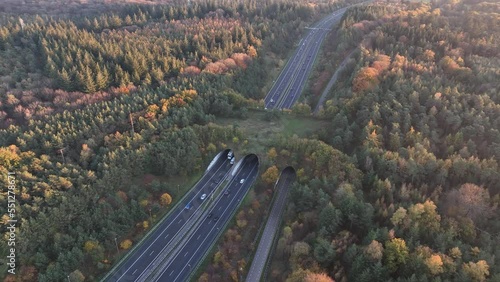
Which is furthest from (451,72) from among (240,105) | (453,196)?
(240,105)

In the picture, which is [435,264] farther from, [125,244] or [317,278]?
[125,244]

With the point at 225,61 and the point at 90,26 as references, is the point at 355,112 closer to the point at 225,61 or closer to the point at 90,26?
the point at 225,61

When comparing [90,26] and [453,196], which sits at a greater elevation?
[90,26]

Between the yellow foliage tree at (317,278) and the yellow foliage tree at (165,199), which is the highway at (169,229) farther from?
the yellow foliage tree at (317,278)

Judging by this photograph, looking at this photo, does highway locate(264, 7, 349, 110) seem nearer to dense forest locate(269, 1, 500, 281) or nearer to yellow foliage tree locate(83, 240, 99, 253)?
dense forest locate(269, 1, 500, 281)

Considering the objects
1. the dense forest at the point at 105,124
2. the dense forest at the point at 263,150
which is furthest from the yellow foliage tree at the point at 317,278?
the dense forest at the point at 105,124

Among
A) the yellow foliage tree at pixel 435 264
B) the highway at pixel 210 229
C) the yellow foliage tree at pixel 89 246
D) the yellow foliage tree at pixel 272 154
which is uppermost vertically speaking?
the yellow foliage tree at pixel 435 264
